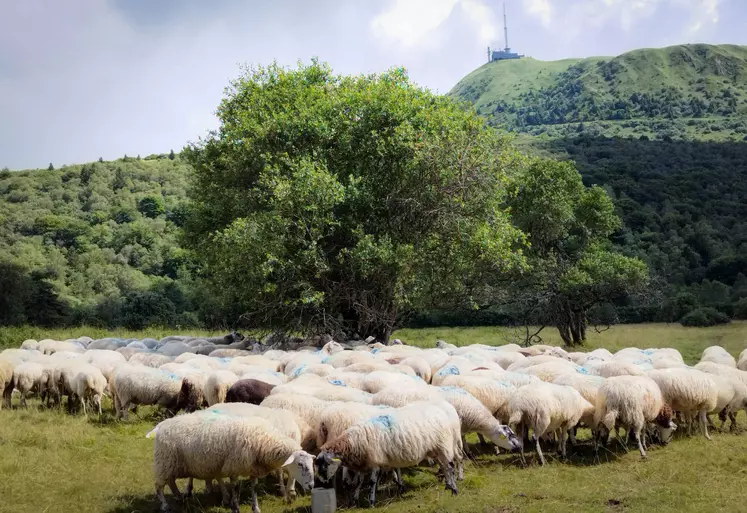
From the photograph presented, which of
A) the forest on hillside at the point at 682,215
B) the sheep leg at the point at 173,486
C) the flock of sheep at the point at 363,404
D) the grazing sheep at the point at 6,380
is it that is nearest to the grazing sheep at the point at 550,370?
the flock of sheep at the point at 363,404

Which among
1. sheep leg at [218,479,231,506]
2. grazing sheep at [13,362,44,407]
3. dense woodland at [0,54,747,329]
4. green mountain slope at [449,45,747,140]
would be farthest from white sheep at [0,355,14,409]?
green mountain slope at [449,45,747,140]

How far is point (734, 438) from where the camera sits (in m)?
11.8

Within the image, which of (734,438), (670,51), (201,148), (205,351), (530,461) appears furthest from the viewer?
(670,51)

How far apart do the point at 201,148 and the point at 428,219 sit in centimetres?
1078

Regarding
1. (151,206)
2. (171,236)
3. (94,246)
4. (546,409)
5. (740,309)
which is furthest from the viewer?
(151,206)

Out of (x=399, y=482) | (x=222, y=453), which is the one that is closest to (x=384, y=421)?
(x=399, y=482)

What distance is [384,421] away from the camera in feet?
28.7

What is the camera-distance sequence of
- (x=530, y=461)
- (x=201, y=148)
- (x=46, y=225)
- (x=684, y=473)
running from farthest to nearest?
(x=46, y=225) → (x=201, y=148) → (x=530, y=461) → (x=684, y=473)

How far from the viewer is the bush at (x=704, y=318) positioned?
3653cm

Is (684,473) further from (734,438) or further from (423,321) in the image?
(423,321)

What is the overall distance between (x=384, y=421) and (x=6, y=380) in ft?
33.1

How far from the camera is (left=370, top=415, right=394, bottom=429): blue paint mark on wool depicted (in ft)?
28.5

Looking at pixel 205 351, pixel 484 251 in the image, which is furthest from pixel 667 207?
pixel 205 351

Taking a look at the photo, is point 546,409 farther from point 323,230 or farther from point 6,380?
point 323,230
